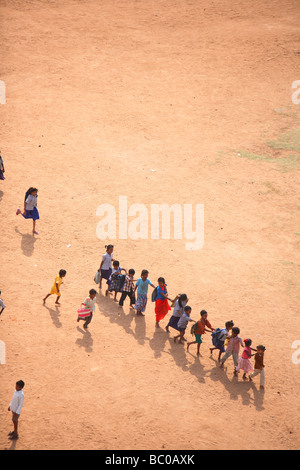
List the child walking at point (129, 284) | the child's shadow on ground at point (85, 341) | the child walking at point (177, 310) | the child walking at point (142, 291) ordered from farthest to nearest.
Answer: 1. the child walking at point (129, 284)
2. the child walking at point (142, 291)
3. the child walking at point (177, 310)
4. the child's shadow on ground at point (85, 341)

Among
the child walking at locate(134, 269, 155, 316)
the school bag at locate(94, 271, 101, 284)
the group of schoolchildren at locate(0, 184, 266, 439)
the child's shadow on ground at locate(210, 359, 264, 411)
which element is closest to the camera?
the child's shadow on ground at locate(210, 359, 264, 411)

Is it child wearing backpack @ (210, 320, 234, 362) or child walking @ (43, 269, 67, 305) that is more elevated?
child walking @ (43, 269, 67, 305)

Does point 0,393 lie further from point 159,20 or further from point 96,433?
point 159,20

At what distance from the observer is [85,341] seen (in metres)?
11.8

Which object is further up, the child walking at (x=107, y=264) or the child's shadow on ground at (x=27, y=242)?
the child's shadow on ground at (x=27, y=242)

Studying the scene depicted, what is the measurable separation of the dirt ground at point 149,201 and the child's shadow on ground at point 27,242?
0.05 meters

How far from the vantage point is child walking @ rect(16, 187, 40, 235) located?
47.0 feet

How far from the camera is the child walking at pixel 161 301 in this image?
1236cm

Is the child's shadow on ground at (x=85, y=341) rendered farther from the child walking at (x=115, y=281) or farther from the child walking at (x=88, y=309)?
the child walking at (x=115, y=281)

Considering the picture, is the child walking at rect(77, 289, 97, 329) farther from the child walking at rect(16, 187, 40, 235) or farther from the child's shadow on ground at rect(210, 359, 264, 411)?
the child walking at rect(16, 187, 40, 235)

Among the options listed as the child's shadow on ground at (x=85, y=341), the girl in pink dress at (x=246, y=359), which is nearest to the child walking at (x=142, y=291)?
the child's shadow on ground at (x=85, y=341)

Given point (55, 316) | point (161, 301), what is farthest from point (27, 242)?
point (161, 301)

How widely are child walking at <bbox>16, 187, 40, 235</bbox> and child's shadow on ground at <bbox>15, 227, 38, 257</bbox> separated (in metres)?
0.22

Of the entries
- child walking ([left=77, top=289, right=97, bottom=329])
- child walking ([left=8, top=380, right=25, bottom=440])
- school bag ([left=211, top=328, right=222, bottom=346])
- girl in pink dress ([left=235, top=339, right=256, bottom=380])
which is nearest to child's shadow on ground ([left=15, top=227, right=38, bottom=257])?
child walking ([left=77, top=289, right=97, bottom=329])
